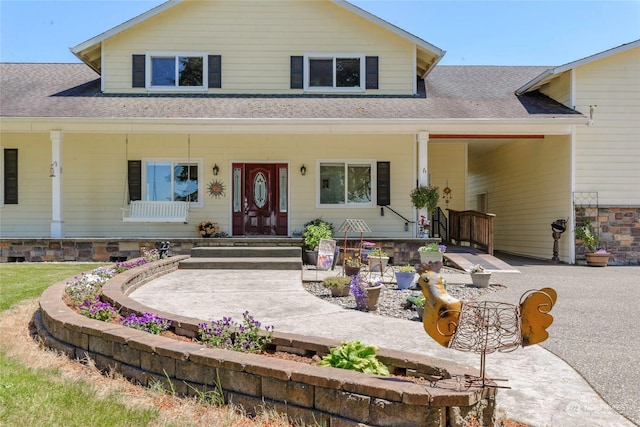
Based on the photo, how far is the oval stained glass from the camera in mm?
12969

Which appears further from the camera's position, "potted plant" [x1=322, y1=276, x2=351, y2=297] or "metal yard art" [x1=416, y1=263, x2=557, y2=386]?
"potted plant" [x1=322, y1=276, x2=351, y2=297]

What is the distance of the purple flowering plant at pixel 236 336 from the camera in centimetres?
393

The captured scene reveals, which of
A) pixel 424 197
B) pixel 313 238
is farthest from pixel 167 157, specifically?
pixel 424 197

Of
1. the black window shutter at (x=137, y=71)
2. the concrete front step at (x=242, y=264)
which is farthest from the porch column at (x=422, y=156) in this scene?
the black window shutter at (x=137, y=71)

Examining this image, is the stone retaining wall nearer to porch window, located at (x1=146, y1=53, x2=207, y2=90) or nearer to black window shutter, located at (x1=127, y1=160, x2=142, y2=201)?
black window shutter, located at (x1=127, y1=160, x2=142, y2=201)

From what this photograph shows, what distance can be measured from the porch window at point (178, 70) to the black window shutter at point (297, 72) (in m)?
2.36

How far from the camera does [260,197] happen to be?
13.0m

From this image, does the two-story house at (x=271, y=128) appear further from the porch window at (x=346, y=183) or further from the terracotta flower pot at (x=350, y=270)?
the terracotta flower pot at (x=350, y=270)

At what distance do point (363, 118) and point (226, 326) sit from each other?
8.28 meters

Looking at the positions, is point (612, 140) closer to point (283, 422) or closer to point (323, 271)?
point (323, 271)

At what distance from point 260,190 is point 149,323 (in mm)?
8654

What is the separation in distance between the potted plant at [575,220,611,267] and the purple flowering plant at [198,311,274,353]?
10.5 m

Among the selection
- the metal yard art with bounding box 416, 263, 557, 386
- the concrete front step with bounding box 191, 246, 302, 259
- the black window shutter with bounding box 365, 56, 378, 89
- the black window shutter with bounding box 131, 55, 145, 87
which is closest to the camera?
the metal yard art with bounding box 416, 263, 557, 386

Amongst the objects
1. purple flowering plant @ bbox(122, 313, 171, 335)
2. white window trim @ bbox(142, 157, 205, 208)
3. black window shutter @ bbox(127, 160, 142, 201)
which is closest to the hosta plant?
purple flowering plant @ bbox(122, 313, 171, 335)
